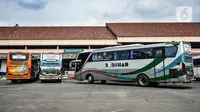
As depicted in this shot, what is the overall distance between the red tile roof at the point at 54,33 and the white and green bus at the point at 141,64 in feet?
75.4

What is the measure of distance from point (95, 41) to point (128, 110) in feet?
122

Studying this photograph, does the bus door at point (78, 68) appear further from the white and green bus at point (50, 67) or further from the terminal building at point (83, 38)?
the terminal building at point (83, 38)

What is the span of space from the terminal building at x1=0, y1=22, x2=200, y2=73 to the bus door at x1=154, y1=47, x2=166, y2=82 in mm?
27085

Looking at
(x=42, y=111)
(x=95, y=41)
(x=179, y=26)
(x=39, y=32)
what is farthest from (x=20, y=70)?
(x=179, y=26)

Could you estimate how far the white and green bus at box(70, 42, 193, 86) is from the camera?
15500 mm

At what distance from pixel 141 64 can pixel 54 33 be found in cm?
3243

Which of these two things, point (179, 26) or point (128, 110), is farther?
point (179, 26)

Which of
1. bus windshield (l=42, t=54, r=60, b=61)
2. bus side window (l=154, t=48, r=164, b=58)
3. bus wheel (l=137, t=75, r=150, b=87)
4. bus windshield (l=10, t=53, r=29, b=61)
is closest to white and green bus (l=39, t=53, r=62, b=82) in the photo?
bus windshield (l=42, t=54, r=60, b=61)

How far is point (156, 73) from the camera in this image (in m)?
16.6

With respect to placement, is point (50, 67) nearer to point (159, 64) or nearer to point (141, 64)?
point (141, 64)

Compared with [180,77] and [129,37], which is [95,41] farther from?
[180,77]

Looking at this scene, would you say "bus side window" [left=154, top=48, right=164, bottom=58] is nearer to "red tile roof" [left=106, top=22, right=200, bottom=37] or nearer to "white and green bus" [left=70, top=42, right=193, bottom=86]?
"white and green bus" [left=70, top=42, right=193, bottom=86]

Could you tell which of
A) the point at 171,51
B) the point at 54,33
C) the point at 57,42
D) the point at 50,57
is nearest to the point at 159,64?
the point at 171,51

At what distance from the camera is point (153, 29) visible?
4681 cm
